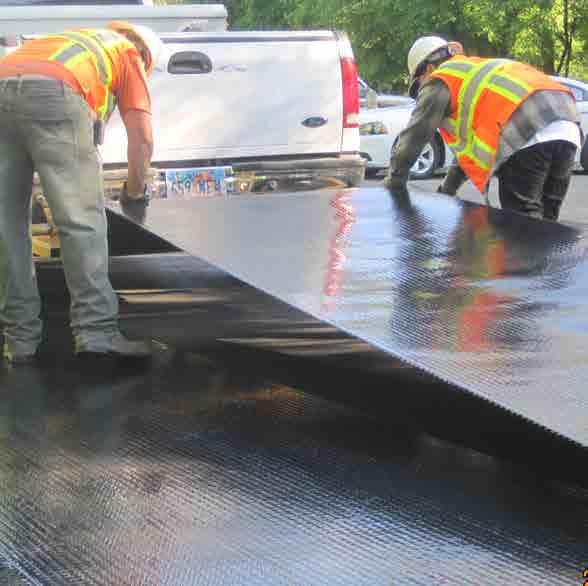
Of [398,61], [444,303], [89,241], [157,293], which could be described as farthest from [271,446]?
[398,61]

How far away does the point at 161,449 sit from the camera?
11.8 feet

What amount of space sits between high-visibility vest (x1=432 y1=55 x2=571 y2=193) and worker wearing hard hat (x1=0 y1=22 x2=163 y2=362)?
1.55 metres

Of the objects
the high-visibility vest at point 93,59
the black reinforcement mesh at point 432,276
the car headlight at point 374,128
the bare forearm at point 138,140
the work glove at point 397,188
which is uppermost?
the high-visibility vest at point 93,59

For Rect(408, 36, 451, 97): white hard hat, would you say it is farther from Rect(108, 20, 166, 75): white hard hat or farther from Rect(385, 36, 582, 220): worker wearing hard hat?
Rect(108, 20, 166, 75): white hard hat

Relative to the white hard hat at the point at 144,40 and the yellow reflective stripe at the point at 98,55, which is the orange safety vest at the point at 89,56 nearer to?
the yellow reflective stripe at the point at 98,55

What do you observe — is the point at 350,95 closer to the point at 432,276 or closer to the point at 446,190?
the point at 446,190

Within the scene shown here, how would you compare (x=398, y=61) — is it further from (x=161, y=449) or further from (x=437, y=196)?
(x=161, y=449)

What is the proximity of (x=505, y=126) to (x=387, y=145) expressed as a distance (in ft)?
33.4

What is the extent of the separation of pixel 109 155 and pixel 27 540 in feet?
12.9

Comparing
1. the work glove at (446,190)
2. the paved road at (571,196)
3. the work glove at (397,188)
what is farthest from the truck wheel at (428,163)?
the work glove at (397,188)

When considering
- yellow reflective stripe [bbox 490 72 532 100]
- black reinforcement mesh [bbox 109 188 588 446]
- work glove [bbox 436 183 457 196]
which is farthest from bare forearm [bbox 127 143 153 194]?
work glove [bbox 436 183 457 196]

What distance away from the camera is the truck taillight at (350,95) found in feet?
23.7

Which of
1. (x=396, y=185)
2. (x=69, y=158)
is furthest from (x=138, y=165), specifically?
(x=396, y=185)

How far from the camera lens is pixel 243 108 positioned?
7.02 m
